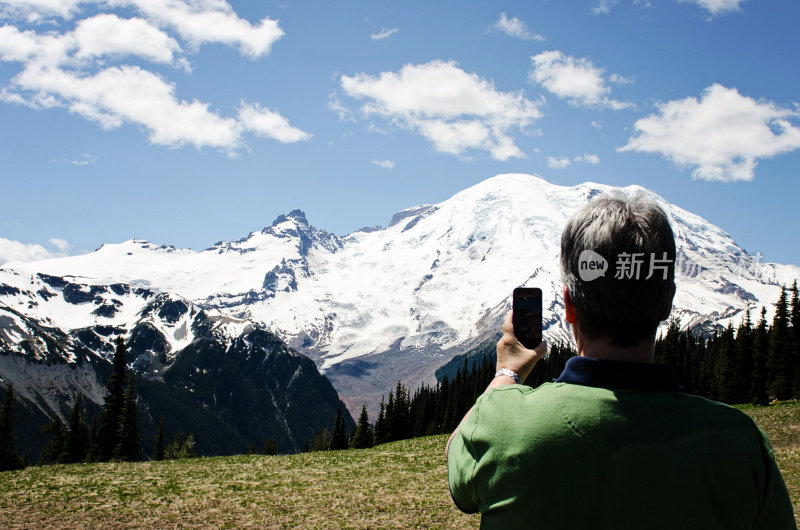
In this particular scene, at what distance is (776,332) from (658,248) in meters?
74.1

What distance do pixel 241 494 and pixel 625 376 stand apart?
2257 cm

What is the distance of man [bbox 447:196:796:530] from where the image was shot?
2461 mm

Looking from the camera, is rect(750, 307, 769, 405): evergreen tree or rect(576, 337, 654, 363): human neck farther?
rect(750, 307, 769, 405): evergreen tree

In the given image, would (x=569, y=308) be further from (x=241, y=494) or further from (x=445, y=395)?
(x=445, y=395)

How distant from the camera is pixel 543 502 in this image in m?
2.52

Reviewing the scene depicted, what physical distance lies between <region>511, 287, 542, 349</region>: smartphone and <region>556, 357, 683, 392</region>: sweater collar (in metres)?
0.45

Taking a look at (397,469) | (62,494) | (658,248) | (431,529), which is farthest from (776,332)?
(658,248)

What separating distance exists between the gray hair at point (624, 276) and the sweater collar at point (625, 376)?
0.19 m

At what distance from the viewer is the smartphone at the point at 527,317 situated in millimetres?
3125

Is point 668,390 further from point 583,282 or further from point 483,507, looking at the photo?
point 483,507

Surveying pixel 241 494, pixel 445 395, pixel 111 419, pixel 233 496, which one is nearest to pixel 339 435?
pixel 111 419

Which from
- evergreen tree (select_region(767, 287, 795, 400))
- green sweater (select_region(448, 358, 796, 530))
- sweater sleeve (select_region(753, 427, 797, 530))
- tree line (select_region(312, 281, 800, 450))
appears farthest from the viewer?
tree line (select_region(312, 281, 800, 450))

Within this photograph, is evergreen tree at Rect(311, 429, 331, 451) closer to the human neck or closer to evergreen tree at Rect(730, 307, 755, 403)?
evergreen tree at Rect(730, 307, 755, 403)

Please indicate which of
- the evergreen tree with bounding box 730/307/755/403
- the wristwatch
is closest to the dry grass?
Answer: the wristwatch
